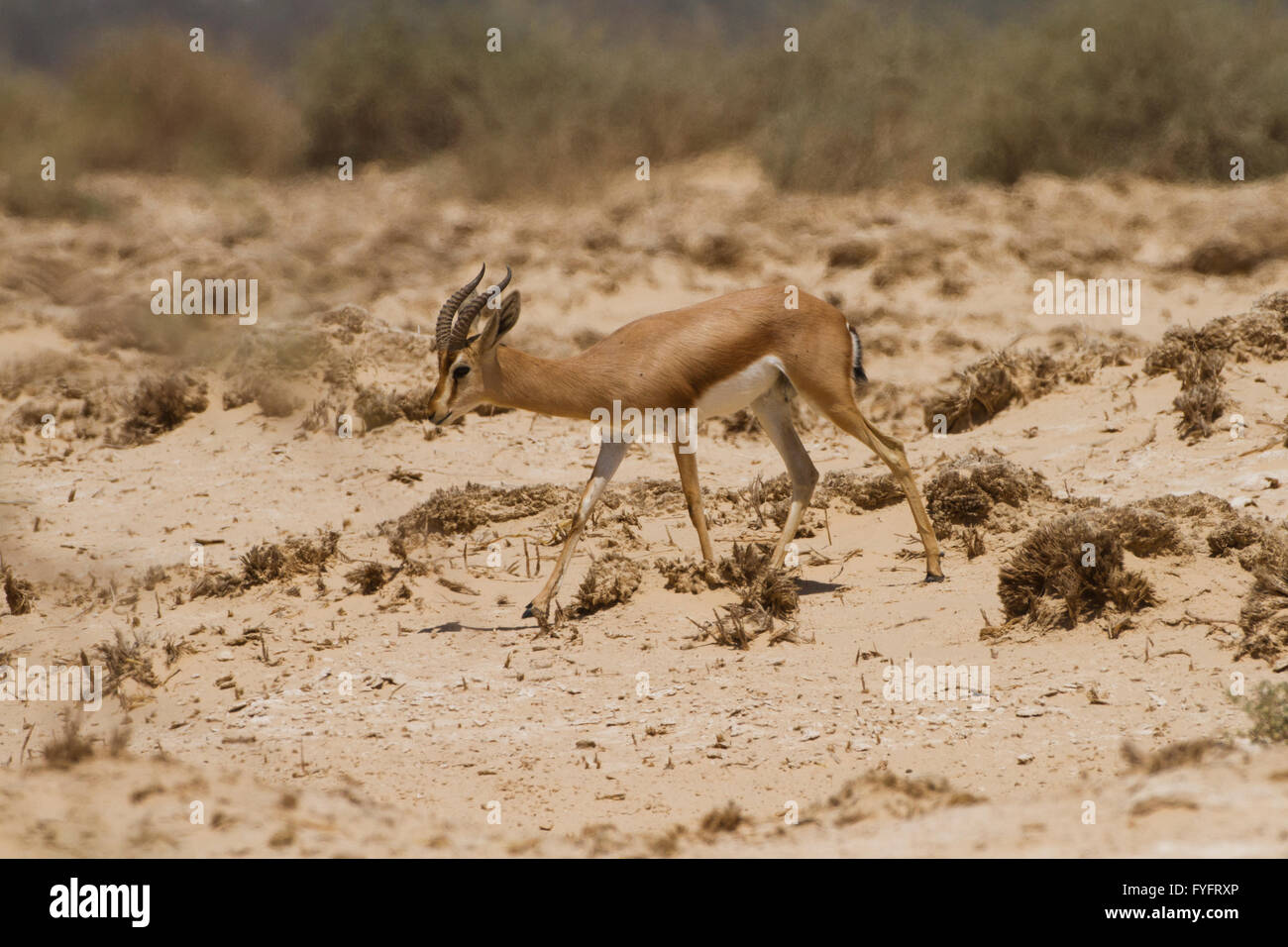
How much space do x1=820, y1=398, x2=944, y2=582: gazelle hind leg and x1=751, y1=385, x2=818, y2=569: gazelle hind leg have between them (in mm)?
459

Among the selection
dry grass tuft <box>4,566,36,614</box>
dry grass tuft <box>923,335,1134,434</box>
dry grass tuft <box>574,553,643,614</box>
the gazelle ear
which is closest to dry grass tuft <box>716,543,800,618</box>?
dry grass tuft <box>574,553,643,614</box>

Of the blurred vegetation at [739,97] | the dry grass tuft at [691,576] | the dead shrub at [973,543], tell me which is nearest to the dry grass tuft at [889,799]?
the dry grass tuft at [691,576]

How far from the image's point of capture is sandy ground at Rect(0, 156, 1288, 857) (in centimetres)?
465

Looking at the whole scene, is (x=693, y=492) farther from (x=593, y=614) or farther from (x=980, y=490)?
(x=980, y=490)

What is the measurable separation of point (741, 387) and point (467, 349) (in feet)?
6.10

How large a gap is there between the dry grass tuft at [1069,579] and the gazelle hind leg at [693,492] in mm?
2023

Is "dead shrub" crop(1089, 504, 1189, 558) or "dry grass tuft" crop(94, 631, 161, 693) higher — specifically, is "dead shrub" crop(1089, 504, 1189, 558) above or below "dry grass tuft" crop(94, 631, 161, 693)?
above

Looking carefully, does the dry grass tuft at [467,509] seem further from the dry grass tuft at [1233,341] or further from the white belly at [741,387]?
the dry grass tuft at [1233,341]

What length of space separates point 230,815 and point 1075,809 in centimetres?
282

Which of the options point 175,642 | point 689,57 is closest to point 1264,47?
point 689,57

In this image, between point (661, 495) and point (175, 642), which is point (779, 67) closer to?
point (661, 495)

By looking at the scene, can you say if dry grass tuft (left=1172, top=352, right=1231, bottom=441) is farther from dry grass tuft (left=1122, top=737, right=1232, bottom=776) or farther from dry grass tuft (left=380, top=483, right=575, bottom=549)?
dry grass tuft (left=1122, top=737, right=1232, bottom=776)

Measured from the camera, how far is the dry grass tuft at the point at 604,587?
8828mm

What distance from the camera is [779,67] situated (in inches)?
944
